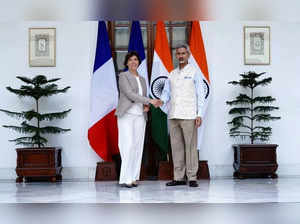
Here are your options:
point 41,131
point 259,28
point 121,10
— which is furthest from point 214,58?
point 121,10

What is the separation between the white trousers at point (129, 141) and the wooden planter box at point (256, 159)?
1259mm

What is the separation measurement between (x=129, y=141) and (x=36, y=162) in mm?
1212

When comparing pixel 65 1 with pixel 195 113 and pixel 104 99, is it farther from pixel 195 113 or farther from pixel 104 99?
pixel 104 99

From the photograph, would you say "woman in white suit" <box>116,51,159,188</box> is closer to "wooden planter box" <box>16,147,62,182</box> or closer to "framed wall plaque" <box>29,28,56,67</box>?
"wooden planter box" <box>16,147,62,182</box>

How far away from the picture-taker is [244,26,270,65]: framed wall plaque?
5621mm

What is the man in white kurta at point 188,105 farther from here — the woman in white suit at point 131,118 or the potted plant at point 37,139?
the potted plant at point 37,139

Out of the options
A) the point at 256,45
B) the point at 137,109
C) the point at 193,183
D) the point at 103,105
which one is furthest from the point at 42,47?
the point at 256,45

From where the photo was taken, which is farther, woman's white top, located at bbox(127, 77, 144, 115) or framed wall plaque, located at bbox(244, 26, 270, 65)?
framed wall plaque, located at bbox(244, 26, 270, 65)

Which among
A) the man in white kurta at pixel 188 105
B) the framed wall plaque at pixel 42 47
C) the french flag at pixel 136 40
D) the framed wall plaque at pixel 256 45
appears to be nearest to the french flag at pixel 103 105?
the french flag at pixel 136 40

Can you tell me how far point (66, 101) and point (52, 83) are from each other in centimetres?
28

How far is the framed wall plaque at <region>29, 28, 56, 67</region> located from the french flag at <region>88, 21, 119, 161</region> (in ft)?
2.01

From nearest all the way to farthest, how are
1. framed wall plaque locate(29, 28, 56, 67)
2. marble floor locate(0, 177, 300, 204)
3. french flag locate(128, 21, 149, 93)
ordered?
1. marble floor locate(0, 177, 300, 204)
2. french flag locate(128, 21, 149, 93)
3. framed wall plaque locate(29, 28, 56, 67)

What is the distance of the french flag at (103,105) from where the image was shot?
5.24 metres

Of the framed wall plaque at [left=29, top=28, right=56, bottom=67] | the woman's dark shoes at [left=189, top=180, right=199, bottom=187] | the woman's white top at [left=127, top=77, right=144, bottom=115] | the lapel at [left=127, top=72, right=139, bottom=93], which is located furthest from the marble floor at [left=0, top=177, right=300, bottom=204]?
the framed wall plaque at [left=29, top=28, right=56, bottom=67]
